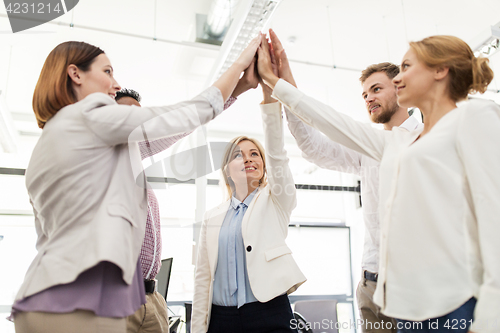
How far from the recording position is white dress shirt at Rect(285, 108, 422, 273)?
64.5 inches

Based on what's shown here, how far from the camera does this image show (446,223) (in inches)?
37.1

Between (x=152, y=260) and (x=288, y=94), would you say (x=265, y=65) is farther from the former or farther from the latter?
(x=152, y=260)

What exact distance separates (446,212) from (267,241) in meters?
0.78

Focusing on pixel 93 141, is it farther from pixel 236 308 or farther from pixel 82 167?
pixel 236 308

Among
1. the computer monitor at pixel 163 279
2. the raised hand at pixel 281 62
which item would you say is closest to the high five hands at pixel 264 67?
the raised hand at pixel 281 62

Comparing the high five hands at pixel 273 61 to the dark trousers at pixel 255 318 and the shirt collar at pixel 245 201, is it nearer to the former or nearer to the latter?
the shirt collar at pixel 245 201

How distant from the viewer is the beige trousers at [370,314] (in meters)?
1.49

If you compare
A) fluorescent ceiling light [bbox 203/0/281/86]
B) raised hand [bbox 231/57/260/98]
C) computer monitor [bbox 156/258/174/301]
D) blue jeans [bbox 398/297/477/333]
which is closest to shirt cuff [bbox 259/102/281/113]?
raised hand [bbox 231/57/260/98]

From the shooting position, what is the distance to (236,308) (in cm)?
151
